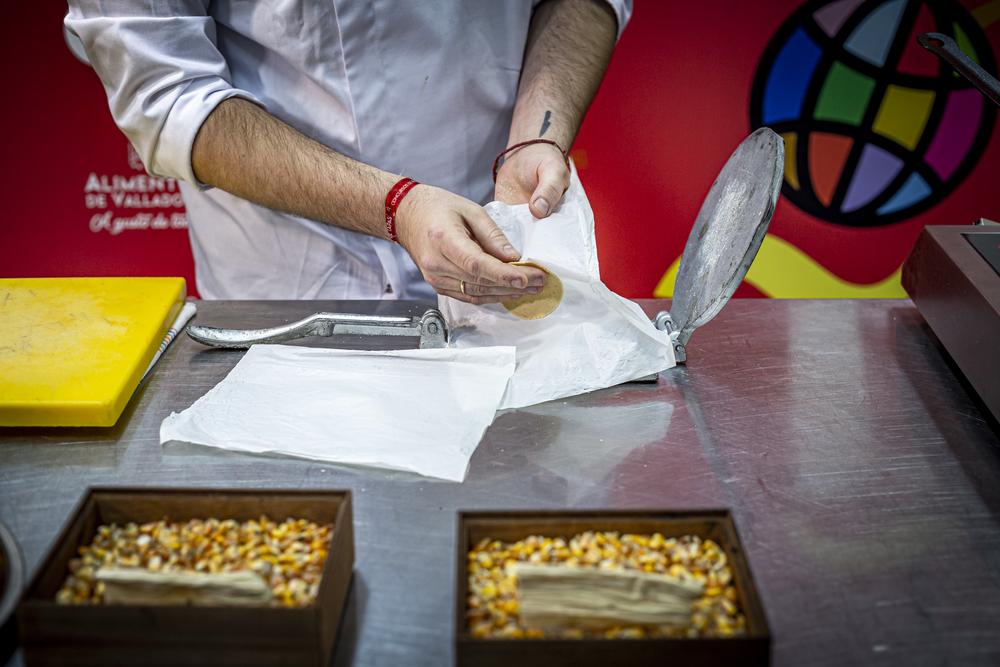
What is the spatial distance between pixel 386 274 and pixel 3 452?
0.73 metres

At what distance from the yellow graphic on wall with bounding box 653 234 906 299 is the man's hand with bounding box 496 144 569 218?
160 centimetres

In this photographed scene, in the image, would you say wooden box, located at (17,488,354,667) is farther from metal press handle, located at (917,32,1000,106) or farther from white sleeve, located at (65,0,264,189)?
metal press handle, located at (917,32,1000,106)

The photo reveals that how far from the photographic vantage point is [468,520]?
0.64 m

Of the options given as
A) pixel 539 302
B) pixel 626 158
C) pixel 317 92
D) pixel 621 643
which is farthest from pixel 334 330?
pixel 626 158

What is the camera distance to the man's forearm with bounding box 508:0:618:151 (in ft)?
4.42

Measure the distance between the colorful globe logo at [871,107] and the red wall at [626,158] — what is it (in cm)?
6

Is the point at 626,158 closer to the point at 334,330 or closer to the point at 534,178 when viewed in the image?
the point at 534,178

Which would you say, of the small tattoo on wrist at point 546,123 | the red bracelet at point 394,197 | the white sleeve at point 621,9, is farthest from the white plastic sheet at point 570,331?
the white sleeve at point 621,9

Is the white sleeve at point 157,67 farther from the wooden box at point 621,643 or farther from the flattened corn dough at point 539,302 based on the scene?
the wooden box at point 621,643

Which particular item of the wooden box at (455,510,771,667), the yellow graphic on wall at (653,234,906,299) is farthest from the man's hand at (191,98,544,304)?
the yellow graphic on wall at (653,234,906,299)

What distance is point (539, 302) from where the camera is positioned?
1.05m

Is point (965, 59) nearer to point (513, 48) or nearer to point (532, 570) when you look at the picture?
point (513, 48)

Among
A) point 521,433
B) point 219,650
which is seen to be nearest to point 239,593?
point 219,650

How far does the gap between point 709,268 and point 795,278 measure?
1.89m
